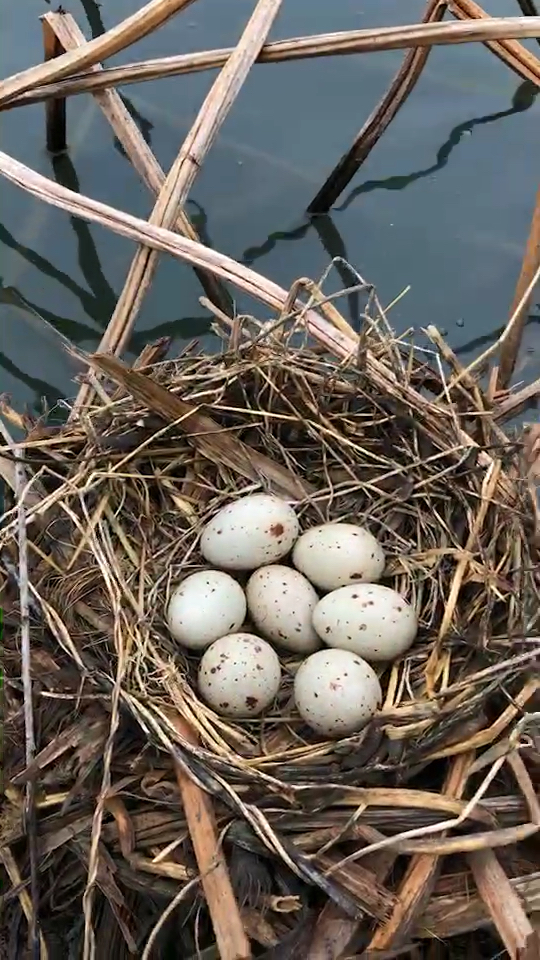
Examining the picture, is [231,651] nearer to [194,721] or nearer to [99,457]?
[194,721]

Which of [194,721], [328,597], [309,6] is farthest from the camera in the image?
[309,6]

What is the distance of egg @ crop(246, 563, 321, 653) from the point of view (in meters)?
1.00

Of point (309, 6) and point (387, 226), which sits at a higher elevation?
point (309, 6)

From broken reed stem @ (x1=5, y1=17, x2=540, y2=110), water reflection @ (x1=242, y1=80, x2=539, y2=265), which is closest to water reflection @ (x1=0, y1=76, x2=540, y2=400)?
water reflection @ (x1=242, y1=80, x2=539, y2=265)

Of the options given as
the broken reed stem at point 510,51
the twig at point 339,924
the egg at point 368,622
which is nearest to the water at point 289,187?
the broken reed stem at point 510,51

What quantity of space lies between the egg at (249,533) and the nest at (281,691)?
0.18 ft

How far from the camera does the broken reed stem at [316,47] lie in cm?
97

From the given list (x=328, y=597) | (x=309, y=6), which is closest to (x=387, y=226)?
(x=309, y=6)

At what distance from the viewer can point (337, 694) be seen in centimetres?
88

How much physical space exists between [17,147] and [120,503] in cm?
81

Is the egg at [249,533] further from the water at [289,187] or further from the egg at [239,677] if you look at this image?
the water at [289,187]

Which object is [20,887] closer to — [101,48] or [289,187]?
[101,48]

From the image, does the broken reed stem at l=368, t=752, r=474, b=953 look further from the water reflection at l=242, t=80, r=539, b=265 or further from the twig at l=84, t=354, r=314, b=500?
the water reflection at l=242, t=80, r=539, b=265

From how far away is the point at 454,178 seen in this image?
61.6 inches
